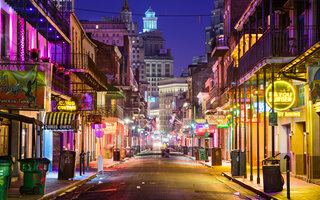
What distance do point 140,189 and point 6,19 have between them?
32.0 feet

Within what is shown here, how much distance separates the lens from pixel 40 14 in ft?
83.4

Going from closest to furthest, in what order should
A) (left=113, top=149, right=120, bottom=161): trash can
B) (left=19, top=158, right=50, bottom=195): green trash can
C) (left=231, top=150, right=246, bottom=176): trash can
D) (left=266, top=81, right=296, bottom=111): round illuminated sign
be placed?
(left=19, top=158, right=50, bottom=195): green trash can → (left=266, top=81, right=296, bottom=111): round illuminated sign → (left=231, top=150, right=246, bottom=176): trash can → (left=113, top=149, right=120, bottom=161): trash can

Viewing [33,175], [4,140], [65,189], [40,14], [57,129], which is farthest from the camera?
[57,129]

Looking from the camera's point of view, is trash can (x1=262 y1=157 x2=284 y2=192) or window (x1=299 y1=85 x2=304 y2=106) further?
window (x1=299 y1=85 x2=304 y2=106)

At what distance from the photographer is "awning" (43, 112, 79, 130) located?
28.4 meters

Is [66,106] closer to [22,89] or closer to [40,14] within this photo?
[40,14]

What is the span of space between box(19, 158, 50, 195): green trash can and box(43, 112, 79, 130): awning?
1153 centimetres

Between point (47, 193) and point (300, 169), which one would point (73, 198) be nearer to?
point (47, 193)

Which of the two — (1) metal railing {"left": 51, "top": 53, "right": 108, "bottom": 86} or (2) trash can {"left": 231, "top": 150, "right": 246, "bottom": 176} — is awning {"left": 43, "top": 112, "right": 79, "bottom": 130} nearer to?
(1) metal railing {"left": 51, "top": 53, "right": 108, "bottom": 86}

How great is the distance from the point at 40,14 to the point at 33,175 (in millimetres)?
11134

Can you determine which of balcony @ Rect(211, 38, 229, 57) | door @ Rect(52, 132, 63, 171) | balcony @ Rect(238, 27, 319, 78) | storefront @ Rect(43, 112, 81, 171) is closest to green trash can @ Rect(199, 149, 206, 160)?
balcony @ Rect(211, 38, 229, 57)

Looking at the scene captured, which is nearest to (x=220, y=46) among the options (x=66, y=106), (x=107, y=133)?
(x=107, y=133)

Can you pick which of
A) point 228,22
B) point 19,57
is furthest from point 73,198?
point 228,22

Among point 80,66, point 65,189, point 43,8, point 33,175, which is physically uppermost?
point 43,8
